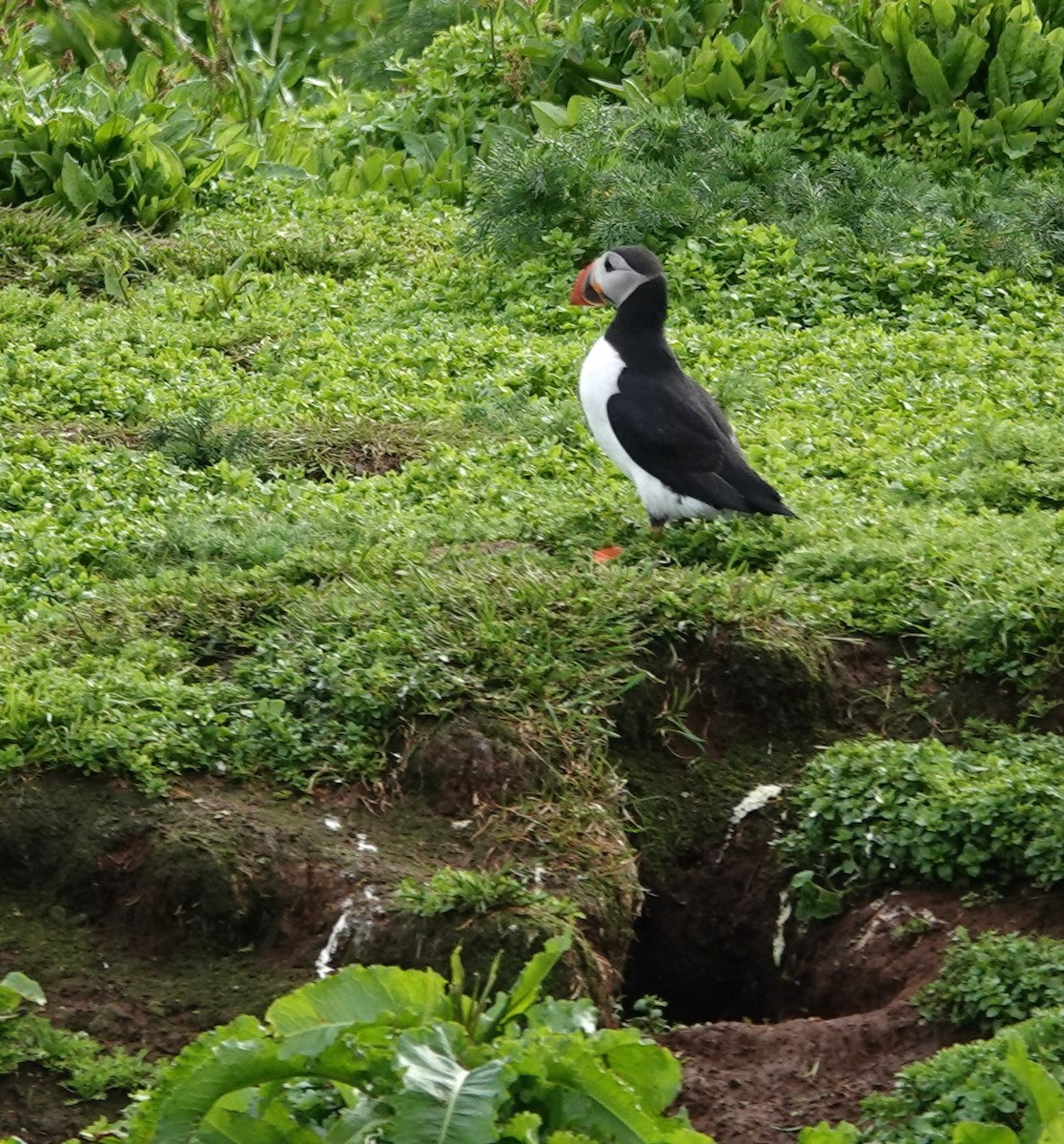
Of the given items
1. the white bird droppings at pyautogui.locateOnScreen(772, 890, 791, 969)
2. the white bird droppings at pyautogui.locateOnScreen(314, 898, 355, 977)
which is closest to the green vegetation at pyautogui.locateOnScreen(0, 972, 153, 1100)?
the white bird droppings at pyautogui.locateOnScreen(314, 898, 355, 977)

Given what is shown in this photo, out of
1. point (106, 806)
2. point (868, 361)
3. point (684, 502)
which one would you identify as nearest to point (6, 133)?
point (868, 361)

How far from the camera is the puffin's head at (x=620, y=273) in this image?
6879mm

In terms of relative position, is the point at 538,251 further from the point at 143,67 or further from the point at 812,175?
the point at 143,67

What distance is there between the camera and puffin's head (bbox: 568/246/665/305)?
688cm

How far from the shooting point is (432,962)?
14.6 ft

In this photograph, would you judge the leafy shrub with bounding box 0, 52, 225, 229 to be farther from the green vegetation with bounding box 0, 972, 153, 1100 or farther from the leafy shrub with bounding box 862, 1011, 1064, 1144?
the leafy shrub with bounding box 862, 1011, 1064, 1144

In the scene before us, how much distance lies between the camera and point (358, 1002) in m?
3.61

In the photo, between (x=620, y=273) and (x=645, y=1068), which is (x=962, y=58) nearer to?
(x=620, y=273)

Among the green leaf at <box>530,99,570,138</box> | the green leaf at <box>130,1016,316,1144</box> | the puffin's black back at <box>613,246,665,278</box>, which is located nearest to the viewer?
the green leaf at <box>130,1016,316,1144</box>

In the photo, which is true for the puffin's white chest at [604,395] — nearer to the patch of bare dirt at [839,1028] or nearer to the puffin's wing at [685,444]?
the puffin's wing at [685,444]

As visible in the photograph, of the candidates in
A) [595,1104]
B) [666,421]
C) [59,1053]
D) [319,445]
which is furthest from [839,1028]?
[319,445]

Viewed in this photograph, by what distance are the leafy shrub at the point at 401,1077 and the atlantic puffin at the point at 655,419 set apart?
2807 mm

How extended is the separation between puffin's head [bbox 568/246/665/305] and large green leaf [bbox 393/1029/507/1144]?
155 inches

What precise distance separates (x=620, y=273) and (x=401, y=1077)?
4.08 meters
